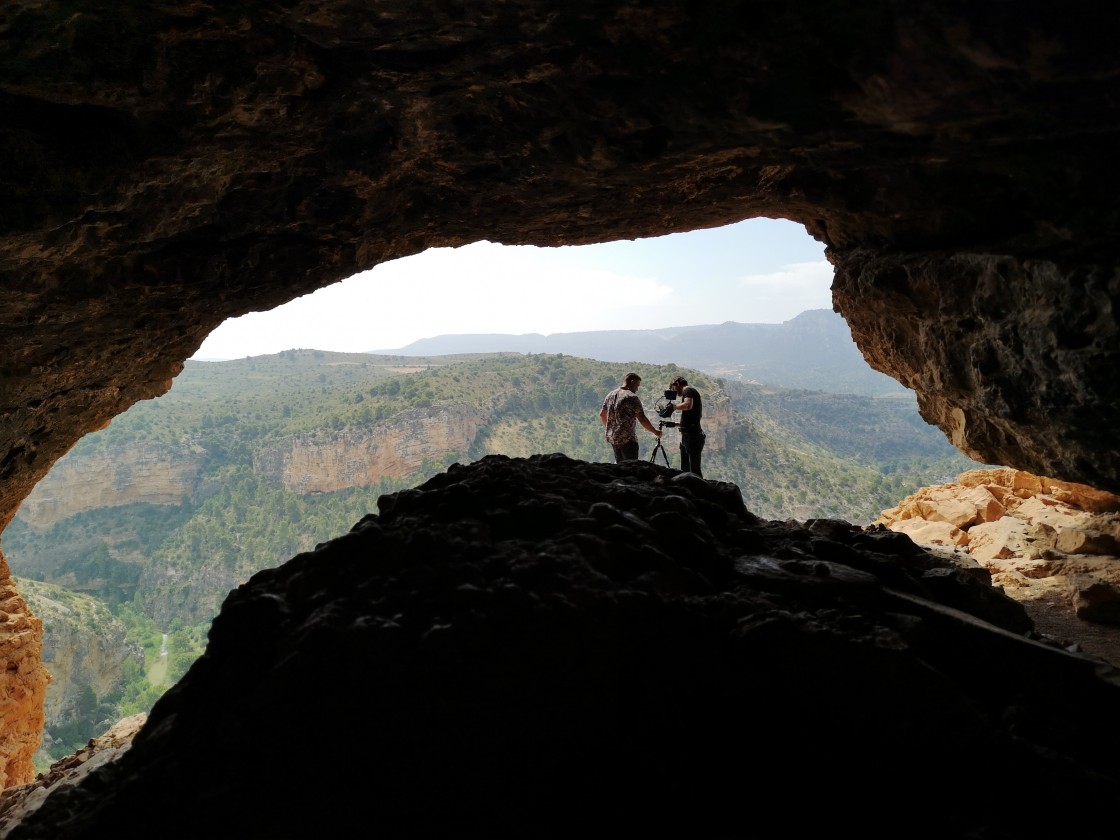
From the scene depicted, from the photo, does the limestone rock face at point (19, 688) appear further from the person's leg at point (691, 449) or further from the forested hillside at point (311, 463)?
the forested hillside at point (311, 463)

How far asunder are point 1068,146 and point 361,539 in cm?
501

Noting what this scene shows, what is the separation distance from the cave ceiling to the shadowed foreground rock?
2.48m

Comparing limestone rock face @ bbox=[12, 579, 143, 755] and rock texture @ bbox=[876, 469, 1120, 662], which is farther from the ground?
rock texture @ bbox=[876, 469, 1120, 662]

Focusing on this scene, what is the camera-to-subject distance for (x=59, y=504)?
62312 millimetres

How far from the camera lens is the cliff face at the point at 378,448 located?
173 feet

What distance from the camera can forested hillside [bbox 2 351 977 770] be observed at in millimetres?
47281

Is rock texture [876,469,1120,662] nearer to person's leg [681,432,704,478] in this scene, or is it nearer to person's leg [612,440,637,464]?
person's leg [681,432,704,478]

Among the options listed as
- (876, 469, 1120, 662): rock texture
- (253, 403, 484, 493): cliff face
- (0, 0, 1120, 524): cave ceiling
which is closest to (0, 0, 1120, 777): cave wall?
(0, 0, 1120, 524): cave ceiling

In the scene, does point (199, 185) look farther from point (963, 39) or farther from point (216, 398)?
point (216, 398)

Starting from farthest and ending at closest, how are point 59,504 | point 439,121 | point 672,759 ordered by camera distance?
point 59,504, point 439,121, point 672,759

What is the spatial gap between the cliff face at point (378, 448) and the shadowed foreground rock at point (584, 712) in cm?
4826

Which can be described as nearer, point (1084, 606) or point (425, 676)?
point (425, 676)

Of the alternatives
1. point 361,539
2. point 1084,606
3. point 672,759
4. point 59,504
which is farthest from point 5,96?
point 59,504

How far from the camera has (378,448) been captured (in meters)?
53.7
